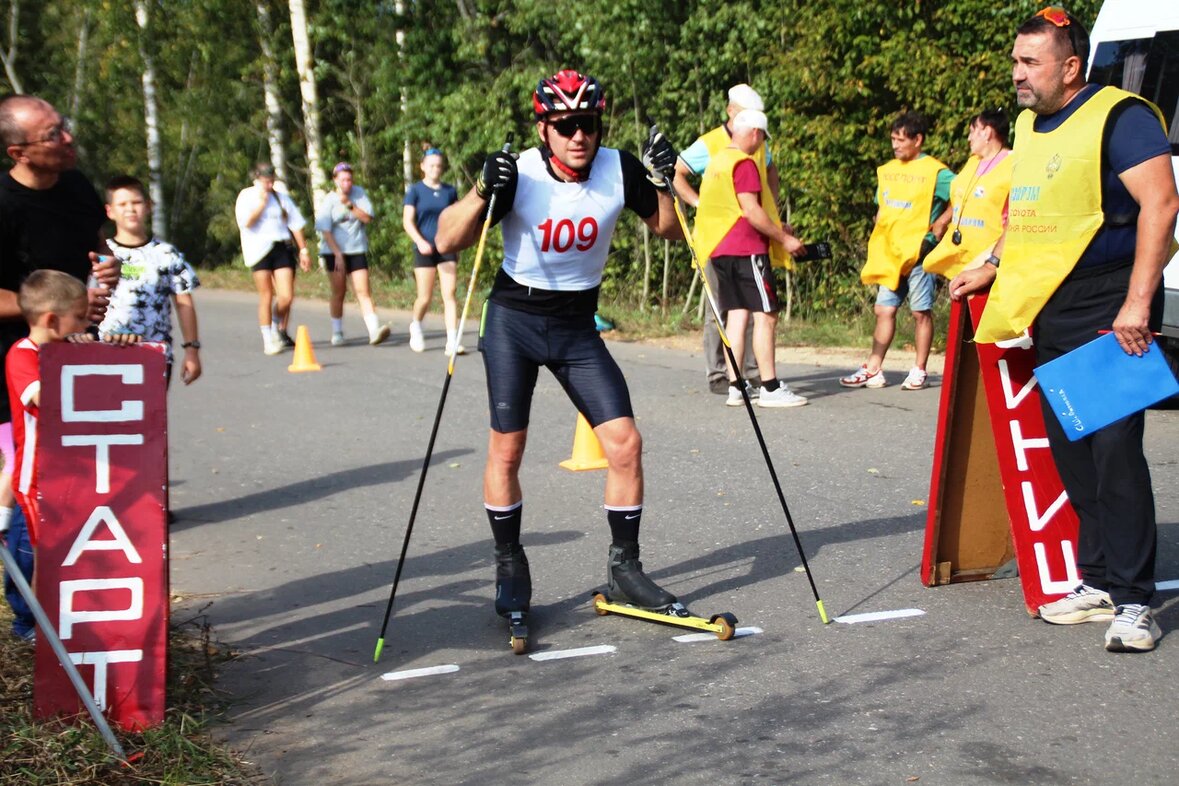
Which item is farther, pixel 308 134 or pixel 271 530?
pixel 308 134

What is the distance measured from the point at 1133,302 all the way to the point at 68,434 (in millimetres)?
3342

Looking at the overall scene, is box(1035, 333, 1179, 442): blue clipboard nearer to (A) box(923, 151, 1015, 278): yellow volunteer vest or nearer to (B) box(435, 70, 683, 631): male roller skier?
(B) box(435, 70, 683, 631): male roller skier

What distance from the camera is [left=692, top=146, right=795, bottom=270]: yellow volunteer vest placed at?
9.58m

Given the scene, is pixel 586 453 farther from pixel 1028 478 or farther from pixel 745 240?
pixel 1028 478

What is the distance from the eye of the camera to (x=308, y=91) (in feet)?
81.1

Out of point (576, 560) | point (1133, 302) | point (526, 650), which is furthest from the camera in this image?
point (576, 560)

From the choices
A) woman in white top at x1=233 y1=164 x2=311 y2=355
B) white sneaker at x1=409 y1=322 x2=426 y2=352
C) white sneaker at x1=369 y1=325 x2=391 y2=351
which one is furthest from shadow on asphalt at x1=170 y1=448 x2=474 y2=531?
white sneaker at x1=369 y1=325 x2=391 y2=351

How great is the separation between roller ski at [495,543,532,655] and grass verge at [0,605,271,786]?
1.10m

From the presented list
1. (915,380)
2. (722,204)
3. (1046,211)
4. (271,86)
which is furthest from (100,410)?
(271,86)

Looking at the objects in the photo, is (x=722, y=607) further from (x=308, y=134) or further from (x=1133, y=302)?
(x=308, y=134)

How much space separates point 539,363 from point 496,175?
0.79m

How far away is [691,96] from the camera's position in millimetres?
14898

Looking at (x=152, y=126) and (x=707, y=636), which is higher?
(x=152, y=126)

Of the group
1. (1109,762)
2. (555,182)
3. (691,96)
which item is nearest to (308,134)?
(691,96)
